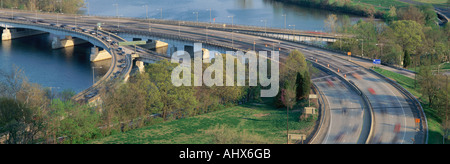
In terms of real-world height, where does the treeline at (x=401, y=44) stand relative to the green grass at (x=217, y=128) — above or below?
above

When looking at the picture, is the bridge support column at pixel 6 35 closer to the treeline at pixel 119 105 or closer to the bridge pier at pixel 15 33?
the bridge pier at pixel 15 33

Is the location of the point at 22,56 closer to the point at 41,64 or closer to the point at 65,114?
the point at 41,64

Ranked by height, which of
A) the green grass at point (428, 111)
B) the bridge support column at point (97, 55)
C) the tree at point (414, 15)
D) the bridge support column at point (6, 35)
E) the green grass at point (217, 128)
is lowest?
the green grass at point (217, 128)

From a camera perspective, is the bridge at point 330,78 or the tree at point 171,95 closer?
the bridge at point 330,78

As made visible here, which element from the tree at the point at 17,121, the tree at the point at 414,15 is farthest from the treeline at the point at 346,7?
the tree at the point at 17,121

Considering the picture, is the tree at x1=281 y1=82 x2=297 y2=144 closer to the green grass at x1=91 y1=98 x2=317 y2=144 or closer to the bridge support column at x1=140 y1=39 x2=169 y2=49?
the green grass at x1=91 y1=98 x2=317 y2=144

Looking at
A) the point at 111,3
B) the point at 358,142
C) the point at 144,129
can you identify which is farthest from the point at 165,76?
the point at 111,3

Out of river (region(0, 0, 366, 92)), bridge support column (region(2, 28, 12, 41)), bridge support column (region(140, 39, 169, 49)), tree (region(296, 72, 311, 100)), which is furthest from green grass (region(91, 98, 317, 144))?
bridge support column (region(2, 28, 12, 41))

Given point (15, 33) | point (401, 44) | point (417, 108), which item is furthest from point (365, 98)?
point (15, 33)
